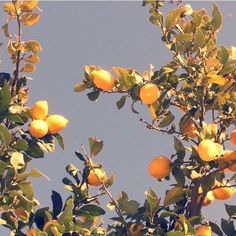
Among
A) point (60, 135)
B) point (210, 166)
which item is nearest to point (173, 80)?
point (210, 166)

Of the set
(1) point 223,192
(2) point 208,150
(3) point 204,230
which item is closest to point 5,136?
(2) point 208,150

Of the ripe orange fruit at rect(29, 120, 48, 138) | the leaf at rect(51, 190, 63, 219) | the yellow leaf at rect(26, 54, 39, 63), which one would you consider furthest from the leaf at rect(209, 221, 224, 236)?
the yellow leaf at rect(26, 54, 39, 63)

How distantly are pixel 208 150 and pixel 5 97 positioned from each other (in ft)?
4.78

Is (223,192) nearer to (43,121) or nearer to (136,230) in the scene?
(136,230)

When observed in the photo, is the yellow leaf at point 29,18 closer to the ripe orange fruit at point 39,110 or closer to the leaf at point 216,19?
the ripe orange fruit at point 39,110

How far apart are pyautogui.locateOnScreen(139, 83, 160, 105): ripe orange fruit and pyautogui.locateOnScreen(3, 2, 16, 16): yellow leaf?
1.15m

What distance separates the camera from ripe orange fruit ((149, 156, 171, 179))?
360 cm

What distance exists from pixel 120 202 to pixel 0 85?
1303 millimetres

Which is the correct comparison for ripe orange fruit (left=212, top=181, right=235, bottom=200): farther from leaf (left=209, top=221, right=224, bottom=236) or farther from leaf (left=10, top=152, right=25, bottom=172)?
leaf (left=10, top=152, right=25, bottom=172)

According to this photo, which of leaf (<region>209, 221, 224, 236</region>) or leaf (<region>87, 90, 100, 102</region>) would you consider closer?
leaf (<region>209, 221, 224, 236</region>)

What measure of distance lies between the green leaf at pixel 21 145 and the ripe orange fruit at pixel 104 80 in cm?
73

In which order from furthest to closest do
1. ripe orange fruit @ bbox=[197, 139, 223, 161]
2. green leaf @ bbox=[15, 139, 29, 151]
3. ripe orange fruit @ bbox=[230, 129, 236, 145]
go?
ripe orange fruit @ bbox=[230, 129, 236, 145] → green leaf @ bbox=[15, 139, 29, 151] → ripe orange fruit @ bbox=[197, 139, 223, 161]

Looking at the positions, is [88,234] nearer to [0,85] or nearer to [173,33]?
[0,85]

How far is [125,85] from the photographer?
378 centimetres
